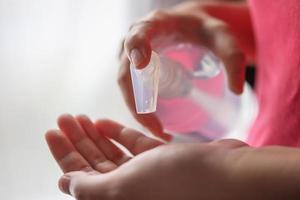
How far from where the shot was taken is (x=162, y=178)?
47 centimetres

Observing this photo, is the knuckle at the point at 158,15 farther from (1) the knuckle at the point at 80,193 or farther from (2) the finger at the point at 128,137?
(1) the knuckle at the point at 80,193

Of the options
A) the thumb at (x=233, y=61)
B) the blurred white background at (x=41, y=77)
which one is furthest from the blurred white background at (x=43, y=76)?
the thumb at (x=233, y=61)

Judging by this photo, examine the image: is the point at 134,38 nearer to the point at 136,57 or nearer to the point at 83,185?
the point at 136,57

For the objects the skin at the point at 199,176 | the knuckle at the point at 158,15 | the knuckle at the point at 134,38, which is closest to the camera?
the skin at the point at 199,176

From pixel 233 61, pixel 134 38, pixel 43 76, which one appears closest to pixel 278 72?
pixel 233 61

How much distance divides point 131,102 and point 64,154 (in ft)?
0.32

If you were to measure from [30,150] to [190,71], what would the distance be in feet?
0.78

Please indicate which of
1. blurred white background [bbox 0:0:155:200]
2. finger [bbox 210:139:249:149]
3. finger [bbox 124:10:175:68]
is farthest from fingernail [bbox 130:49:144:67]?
blurred white background [bbox 0:0:155:200]

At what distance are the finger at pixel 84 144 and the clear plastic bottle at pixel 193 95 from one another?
0.10m

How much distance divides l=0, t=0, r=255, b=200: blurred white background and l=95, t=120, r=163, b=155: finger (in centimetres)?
18

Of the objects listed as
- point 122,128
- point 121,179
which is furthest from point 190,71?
point 121,179

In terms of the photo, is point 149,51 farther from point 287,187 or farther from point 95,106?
point 95,106

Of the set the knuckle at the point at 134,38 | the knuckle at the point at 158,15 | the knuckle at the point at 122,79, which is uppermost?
the knuckle at the point at 158,15

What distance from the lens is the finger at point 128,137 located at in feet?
1.91
